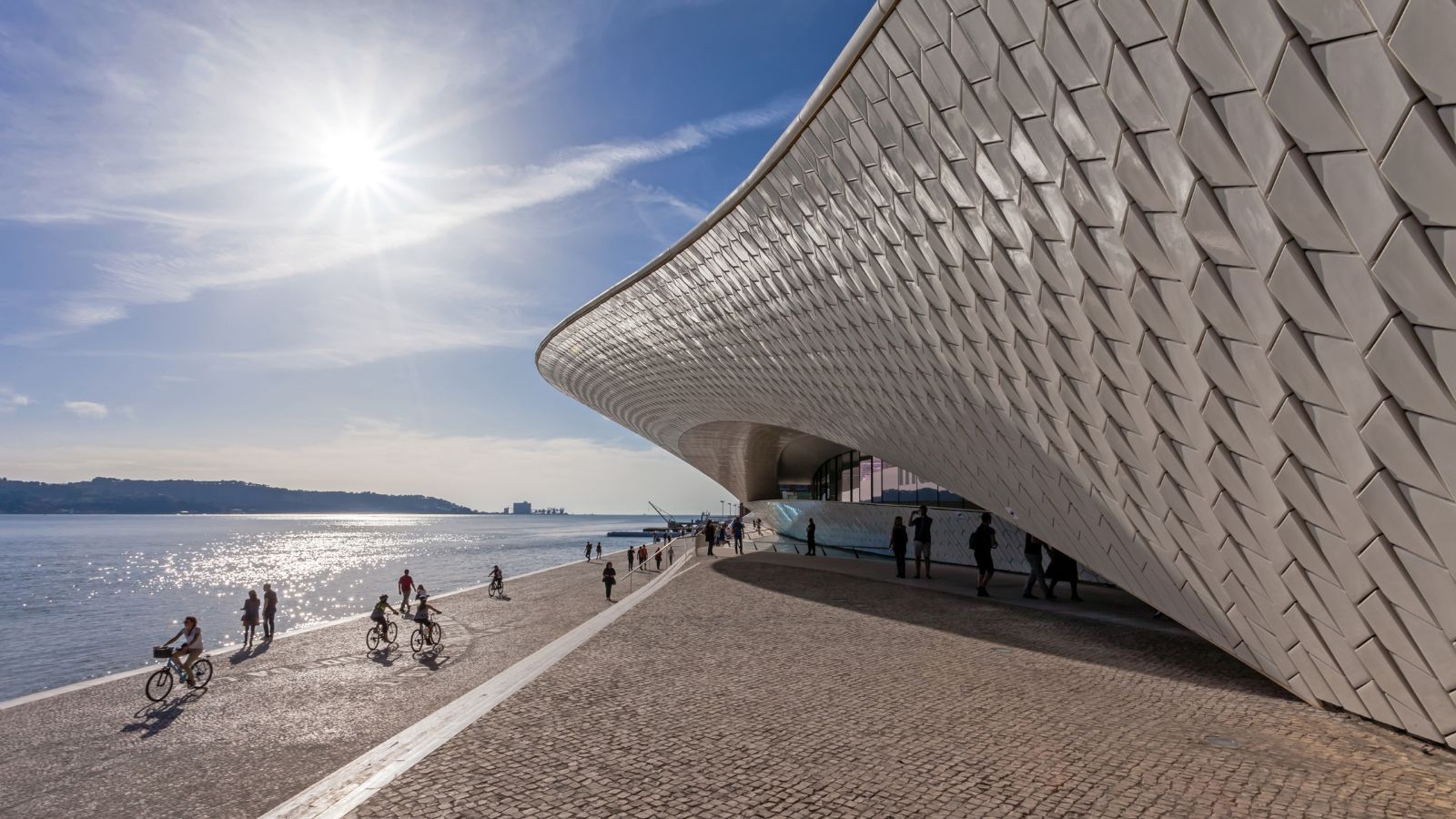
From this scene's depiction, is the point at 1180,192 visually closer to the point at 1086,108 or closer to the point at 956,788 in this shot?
the point at 1086,108

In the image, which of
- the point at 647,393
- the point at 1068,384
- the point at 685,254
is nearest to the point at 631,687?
the point at 1068,384

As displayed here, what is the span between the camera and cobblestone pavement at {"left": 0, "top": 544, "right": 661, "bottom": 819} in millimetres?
5652

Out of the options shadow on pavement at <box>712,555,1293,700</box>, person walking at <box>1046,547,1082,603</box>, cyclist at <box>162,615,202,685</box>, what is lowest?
cyclist at <box>162,615,202,685</box>

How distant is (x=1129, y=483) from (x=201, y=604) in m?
38.6

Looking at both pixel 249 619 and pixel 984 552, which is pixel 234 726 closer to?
pixel 249 619

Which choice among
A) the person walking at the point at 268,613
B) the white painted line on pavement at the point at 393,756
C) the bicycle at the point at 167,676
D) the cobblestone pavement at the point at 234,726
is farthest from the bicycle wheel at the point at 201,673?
the white painted line on pavement at the point at 393,756

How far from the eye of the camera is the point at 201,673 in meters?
10.4

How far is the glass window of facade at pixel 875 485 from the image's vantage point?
912 inches

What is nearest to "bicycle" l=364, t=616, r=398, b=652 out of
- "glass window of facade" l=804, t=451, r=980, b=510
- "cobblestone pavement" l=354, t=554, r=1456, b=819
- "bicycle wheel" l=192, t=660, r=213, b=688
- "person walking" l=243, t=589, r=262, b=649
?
"person walking" l=243, t=589, r=262, b=649

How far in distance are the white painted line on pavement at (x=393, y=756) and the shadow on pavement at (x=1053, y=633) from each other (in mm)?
5097

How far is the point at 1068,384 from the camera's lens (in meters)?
7.85

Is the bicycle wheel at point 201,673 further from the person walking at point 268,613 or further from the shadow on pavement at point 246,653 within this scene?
the person walking at point 268,613

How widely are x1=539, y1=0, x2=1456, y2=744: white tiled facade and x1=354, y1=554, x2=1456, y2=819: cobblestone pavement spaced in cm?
82

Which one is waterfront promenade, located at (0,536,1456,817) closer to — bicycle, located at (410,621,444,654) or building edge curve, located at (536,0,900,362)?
bicycle, located at (410,621,444,654)
